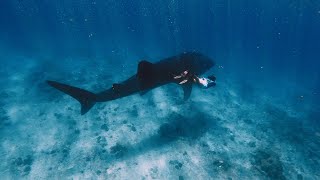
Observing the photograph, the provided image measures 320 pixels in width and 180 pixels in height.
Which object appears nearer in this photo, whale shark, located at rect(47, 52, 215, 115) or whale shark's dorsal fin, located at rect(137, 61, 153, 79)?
whale shark's dorsal fin, located at rect(137, 61, 153, 79)

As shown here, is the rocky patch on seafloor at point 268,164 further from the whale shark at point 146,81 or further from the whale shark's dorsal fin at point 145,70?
the whale shark's dorsal fin at point 145,70

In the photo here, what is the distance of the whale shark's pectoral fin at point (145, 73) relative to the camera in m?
8.23

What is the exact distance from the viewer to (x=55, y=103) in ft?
60.3

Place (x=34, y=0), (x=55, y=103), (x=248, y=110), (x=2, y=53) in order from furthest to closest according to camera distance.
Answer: (x=34, y=0), (x=2, y=53), (x=248, y=110), (x=55, y=103)

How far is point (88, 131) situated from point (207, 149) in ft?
24.9

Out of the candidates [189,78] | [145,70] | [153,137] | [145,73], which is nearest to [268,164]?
[153,137]

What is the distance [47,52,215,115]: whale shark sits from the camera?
9.14 metres

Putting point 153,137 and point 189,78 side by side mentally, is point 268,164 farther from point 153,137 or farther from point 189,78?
point 189,78

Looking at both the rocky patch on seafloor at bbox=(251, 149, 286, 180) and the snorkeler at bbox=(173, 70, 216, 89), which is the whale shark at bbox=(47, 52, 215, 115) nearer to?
the snorkeler at bbox=(173, 70, 216, 89)

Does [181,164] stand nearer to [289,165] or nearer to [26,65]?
[289,165]

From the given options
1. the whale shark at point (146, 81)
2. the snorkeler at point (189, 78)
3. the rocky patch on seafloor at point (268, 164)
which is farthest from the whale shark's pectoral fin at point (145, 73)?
the rocky patch on seafloor at point (268, 164)

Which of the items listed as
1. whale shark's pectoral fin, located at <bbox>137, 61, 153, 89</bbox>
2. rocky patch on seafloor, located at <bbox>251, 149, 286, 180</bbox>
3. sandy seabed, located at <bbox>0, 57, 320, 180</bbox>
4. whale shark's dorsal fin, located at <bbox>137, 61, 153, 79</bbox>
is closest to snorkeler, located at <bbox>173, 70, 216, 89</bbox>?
whale shark's pectoral fin, located at <bbox>137, 61, 153, 89</bbox>

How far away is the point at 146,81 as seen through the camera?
913cm

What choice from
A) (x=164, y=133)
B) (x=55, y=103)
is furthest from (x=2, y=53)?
(x=164, y=133)
